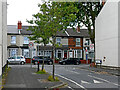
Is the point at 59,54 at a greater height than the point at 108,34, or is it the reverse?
the point at 108,34

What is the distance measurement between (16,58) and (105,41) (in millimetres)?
20248

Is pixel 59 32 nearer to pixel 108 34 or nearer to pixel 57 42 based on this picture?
pixel 57 42

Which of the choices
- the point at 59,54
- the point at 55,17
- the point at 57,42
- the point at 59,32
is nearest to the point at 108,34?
the point at 55,17

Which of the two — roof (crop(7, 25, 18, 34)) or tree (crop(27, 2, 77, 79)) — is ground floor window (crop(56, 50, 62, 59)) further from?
tree (crop(27, 2, 77, 79))

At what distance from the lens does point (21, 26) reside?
58281mm

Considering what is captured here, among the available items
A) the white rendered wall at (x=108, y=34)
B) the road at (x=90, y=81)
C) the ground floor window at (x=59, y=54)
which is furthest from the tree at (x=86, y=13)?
the ground floor window at (x=59, y=54)

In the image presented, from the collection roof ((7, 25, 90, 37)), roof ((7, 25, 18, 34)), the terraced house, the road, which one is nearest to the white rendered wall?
the road

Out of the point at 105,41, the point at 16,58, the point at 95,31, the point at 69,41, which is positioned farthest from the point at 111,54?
the point at 69,41

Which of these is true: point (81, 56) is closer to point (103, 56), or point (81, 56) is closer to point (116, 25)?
point (103, 56)

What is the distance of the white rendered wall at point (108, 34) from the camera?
94.6 feet

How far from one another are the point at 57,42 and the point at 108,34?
27.4 meters

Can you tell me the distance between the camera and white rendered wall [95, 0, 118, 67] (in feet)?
94.6

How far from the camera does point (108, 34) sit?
30.9 meters

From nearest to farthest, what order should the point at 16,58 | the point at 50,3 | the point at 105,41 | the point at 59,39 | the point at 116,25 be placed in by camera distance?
the point at 50,3 → the point at 116,25 → the point at 105,41 → the point at 16,58 → the point at 59,39
